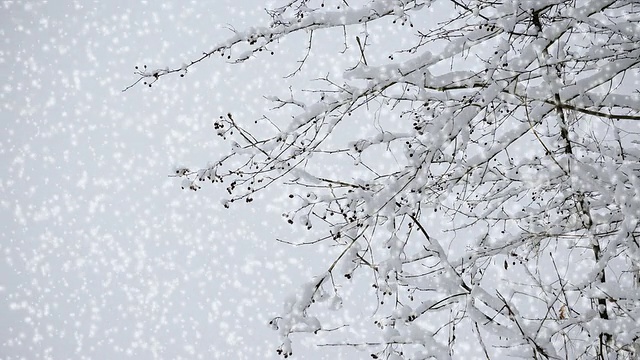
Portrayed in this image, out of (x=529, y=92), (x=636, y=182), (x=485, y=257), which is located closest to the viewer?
(x=636, y=182)

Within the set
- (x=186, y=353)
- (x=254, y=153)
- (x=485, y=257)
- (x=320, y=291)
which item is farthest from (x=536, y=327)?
(x=186, y=353)

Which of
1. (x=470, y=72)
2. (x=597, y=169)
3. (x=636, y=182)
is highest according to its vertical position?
(x=470, y=72)

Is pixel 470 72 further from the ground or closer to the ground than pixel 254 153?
further from the ground

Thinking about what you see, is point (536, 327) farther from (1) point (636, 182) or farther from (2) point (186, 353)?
(2) point (186, 353)

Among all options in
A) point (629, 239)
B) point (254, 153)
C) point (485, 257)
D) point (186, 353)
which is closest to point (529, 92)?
point (629, 239)

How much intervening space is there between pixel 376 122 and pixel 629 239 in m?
1.10

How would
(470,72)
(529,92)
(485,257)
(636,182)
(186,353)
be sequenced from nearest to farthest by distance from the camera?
(636,182)
(470,72)
(529,92)
(485,257)
(186,353)

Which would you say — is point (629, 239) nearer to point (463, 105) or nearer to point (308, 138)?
point (463, 105)

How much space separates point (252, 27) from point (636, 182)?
62.2 inches

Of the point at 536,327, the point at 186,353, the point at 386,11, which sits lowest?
the point at 536,327

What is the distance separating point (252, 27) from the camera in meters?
2.23

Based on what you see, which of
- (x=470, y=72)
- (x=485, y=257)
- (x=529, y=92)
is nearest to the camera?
(x=470, y=72)

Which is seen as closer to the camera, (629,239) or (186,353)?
(629,239)

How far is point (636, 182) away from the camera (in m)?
1.97
